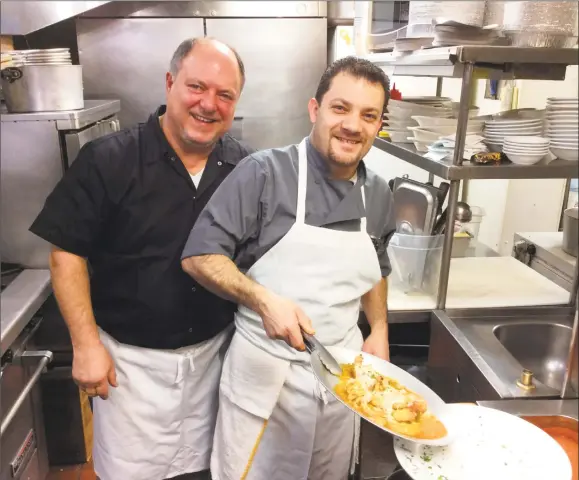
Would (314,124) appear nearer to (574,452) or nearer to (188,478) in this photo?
(574,452)

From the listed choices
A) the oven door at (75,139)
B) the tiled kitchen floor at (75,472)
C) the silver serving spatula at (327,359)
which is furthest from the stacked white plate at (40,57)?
the tiled kitchen floor at (75,472)

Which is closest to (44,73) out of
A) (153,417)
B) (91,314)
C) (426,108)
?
(91,314)

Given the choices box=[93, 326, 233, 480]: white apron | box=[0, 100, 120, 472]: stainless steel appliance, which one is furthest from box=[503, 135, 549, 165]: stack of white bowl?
box=[0, 100, 120, 472]: stainless steel appliance

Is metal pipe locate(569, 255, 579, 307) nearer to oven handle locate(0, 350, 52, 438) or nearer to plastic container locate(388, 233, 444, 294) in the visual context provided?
plastic container locate(388, 233, 444, 294)

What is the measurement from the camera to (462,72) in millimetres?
979

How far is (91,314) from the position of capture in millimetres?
945

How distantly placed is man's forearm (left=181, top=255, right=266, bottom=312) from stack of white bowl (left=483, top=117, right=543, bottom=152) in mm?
612

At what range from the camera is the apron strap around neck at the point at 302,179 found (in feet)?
2.43

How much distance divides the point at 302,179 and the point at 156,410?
57 cm

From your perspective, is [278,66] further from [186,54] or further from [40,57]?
[40,57]

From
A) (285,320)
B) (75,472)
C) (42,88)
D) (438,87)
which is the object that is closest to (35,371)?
(75,472)

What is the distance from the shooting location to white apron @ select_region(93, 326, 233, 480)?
101cm

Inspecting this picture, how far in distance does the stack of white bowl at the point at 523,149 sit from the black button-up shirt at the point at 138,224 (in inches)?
19.1

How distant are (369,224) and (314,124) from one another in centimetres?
22
